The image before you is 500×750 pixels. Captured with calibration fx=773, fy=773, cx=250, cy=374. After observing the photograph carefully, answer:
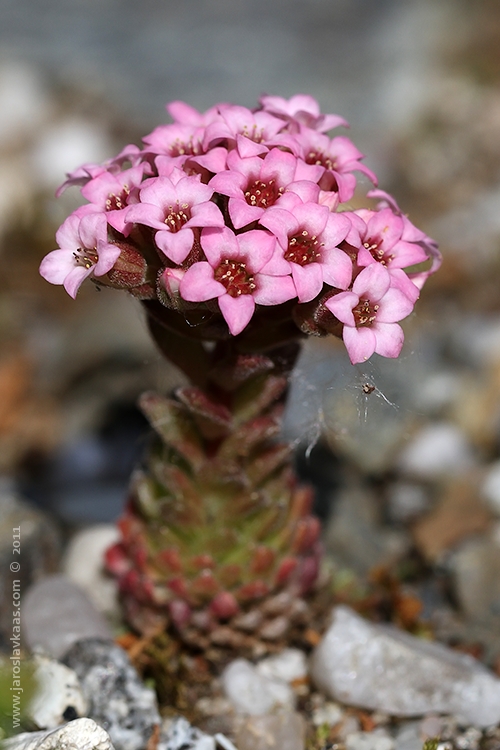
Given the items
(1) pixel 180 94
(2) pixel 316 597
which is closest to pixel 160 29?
(1) pixel 180 94

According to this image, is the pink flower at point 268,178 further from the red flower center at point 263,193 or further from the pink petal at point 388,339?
the pink petal at point 388,339

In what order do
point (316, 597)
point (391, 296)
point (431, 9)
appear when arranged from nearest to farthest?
1. point (391, 296)
2. point (316, 597)
3. point (431, 9)

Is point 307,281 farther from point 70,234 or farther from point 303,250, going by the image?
point 70,234

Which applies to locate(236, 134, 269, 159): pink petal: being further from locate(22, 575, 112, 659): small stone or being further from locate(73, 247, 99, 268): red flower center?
locate(22, 575, 112, 659): small stone

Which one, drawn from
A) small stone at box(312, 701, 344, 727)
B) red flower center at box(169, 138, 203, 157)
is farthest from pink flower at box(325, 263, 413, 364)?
small stone at box(312, 701, 344, 727)

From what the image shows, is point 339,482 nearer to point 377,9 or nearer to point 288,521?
point 288,521

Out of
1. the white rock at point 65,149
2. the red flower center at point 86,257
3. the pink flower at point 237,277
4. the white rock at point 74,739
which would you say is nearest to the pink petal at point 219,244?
the pink flower at point 237,277

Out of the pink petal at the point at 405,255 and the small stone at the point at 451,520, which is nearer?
the pink petal at the point at 405,255
